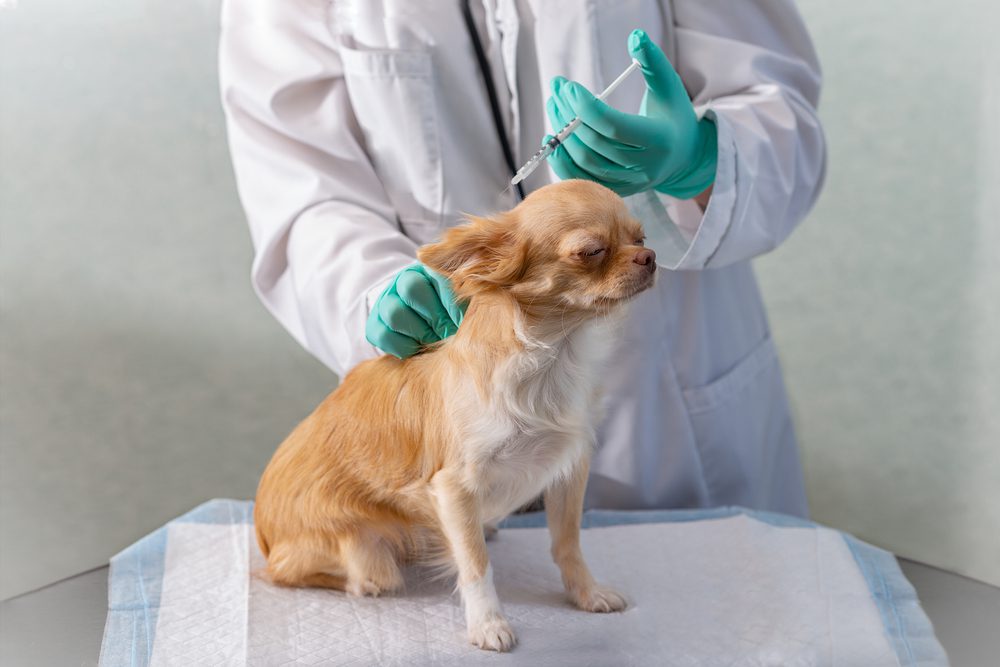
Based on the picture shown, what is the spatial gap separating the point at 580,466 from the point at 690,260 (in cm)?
30

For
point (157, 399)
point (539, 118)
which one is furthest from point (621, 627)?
point (157, 399)

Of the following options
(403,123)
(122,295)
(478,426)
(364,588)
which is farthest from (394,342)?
(122,295)

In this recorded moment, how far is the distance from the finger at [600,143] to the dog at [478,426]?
18 cm

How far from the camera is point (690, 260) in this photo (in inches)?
47.2

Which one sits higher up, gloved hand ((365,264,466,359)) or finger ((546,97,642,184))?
finger ((546,97,642,184))

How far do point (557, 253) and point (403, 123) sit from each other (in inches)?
21.5

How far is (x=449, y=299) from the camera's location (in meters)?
1.09

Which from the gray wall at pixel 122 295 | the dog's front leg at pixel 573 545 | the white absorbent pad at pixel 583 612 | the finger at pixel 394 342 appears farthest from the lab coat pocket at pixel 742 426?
the gray wall at pixel 122 295

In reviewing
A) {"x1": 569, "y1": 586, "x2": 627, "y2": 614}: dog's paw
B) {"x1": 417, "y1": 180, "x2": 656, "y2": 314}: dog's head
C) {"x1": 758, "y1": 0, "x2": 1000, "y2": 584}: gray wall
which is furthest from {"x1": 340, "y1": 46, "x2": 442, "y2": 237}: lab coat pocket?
{"x1": 758, "y1": 0, "x2": 1000, "y2": 584}: gray wall

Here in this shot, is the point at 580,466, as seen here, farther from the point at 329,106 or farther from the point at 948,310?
the point at 948,310

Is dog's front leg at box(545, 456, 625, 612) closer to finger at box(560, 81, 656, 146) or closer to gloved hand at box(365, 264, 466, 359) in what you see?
gloved hand at box(365, 264, 466, 359)

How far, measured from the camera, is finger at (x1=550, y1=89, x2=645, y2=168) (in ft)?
3.67

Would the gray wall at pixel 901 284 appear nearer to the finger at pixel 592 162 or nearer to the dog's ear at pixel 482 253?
the finger at pixel 592 162

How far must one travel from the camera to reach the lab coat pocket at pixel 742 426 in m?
1.46
